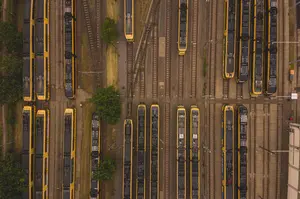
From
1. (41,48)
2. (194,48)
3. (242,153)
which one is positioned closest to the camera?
(242,153)

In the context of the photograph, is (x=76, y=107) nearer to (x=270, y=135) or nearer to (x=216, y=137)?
(x=216, y=137)

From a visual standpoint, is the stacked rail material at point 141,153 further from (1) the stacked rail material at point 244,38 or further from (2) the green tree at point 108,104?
(1) the stacked rail material at point 244,38

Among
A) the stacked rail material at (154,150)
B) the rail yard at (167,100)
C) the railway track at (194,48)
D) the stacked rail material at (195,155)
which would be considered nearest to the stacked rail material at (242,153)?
the rail yard at (167,100)

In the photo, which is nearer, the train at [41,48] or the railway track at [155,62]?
the train at [41,48]

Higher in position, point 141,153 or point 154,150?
point 154,150

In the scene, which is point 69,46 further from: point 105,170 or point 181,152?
point 181,152

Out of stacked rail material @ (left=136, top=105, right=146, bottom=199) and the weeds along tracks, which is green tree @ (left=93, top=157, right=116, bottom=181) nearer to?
stacked rail material @ (left=136, top=105, right=146, bottom=199)

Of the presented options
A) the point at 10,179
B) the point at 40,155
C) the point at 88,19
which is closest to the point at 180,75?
the point at 88,19
